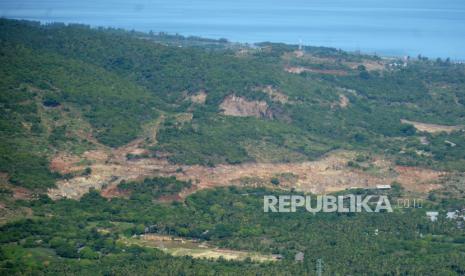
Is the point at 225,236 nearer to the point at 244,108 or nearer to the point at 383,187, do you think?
the point at 383,187

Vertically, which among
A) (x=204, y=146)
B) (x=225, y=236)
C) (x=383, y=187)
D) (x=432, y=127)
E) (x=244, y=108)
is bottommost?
(x=225, y=236)

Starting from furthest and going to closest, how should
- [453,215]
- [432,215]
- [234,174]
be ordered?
[234,174], [453,215], [432,215]

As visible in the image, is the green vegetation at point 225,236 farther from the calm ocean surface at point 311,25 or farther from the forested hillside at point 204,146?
the calm ocean surface at point 311,25

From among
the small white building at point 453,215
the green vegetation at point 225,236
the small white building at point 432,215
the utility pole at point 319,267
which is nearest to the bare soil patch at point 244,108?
the green vegetation at point 225,236

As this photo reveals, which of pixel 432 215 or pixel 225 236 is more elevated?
pixel 432 215

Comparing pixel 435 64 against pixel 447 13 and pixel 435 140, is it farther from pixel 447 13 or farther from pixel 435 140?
pixel 447 13

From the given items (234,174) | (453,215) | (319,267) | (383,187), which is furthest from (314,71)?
(319,267)

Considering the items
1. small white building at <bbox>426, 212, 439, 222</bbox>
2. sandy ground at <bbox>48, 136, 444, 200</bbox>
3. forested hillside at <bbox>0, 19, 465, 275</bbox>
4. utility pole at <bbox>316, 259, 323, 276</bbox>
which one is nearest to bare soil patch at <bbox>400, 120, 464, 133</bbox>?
forested hillside at <bbox>0, 19, 465, 275</bbox>

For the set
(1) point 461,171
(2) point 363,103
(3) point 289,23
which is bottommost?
(1) point 461,171

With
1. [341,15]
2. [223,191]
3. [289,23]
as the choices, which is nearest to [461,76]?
[223,191]
